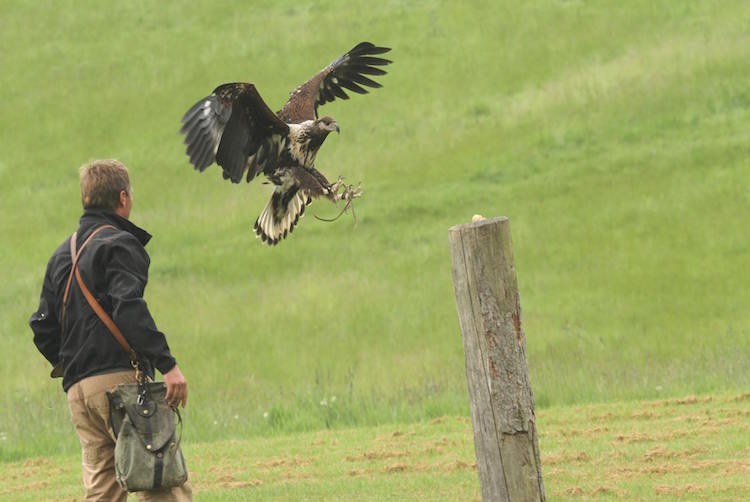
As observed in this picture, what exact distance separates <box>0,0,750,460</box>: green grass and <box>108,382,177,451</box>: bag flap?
6.77m

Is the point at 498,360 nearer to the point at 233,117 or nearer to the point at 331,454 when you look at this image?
the point at 233,117

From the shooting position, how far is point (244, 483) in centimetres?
1015

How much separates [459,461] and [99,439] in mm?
4342

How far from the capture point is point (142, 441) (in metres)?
6.34

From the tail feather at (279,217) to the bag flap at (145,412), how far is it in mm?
2501

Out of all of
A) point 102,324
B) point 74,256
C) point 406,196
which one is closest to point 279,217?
point 74,256

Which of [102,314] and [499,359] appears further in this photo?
[499,359]

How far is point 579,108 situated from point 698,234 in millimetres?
7282

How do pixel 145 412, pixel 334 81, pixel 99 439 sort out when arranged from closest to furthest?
pixel 145 412, pixel 99 439, pixel 334 81

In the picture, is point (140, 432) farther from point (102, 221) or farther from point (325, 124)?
point (325, 124)

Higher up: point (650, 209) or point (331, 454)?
point (650, 209)

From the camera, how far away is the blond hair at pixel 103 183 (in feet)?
21.4

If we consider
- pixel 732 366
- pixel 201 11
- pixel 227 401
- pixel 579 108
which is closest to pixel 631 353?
pixel 732 366

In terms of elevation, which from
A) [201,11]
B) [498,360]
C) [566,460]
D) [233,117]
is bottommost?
[566,460]
